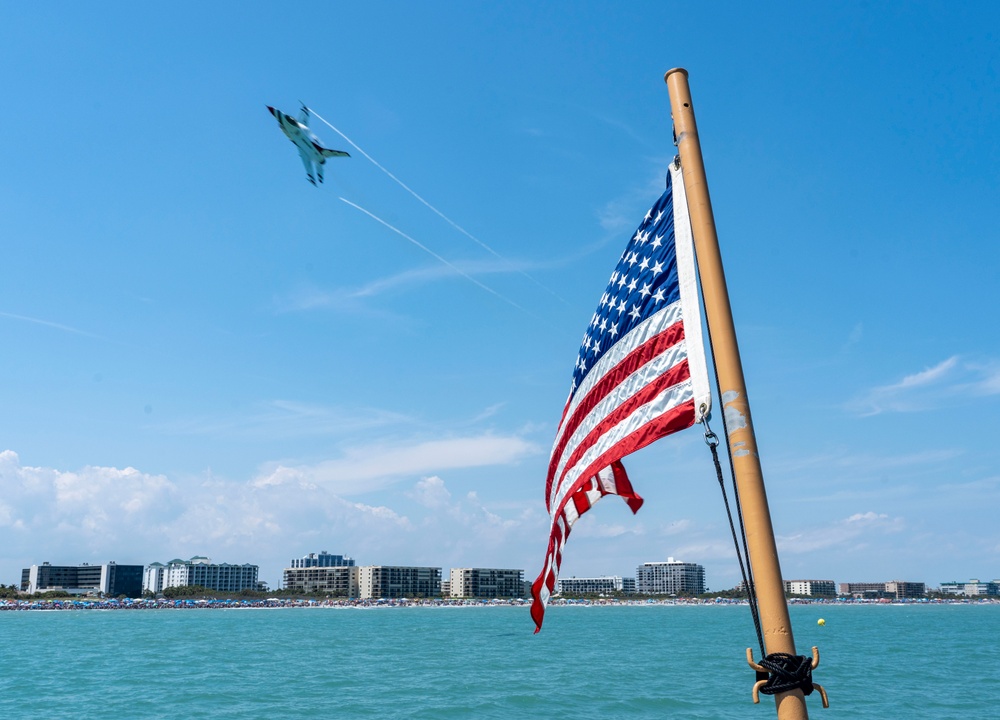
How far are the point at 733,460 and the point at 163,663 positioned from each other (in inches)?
2787

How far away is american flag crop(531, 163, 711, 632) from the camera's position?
5.83 metres

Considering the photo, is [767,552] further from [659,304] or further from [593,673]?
[593,673]

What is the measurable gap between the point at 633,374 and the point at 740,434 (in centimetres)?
213

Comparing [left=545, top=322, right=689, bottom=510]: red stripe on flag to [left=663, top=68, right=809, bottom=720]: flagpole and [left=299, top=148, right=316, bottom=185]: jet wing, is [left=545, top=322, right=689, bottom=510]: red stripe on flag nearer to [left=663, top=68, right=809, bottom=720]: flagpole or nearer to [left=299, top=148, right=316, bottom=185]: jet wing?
[left=663, top=68, right=809, bottom=720]: flagpole

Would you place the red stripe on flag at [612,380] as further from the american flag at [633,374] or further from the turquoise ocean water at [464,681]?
the turquoise ocean water at [464,681]

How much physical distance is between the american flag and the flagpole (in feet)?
2.90

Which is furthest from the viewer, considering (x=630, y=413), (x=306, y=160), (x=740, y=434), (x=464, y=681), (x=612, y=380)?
(x=464, y=681)

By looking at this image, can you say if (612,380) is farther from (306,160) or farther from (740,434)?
(306,160)

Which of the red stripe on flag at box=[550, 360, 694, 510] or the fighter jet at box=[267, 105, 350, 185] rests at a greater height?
the fighter jet at box=[267, 105, 350, 185]

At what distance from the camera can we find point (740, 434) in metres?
4.38

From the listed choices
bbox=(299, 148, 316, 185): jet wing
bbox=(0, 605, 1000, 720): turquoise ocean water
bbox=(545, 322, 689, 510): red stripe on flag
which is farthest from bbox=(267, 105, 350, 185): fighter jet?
bbox=(0, 605, 1000, 720): turquoise ocean water

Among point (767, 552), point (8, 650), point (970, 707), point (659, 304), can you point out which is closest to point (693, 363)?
point (659, 304)

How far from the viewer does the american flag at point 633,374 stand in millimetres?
5832

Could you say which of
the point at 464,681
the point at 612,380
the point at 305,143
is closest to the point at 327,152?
the point at 305,143
